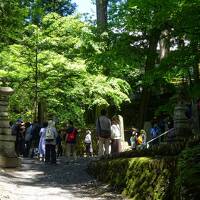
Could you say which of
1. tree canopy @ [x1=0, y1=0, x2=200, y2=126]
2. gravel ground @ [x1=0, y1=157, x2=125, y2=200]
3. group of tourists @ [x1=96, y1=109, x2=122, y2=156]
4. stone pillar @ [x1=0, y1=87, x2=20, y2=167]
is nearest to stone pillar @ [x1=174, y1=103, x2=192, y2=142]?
tree canopy @ [x1=0, y1=0, x2=200, y2=126]

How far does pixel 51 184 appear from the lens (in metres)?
12.2

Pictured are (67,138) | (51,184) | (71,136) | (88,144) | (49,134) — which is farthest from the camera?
(88,144)

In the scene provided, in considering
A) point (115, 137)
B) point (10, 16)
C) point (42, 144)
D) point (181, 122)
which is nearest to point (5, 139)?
point (42, 144)

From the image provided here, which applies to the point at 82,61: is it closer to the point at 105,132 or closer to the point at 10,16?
the point at 105,132

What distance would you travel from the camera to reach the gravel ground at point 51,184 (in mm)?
10125

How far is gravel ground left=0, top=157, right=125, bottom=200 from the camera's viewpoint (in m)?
10.1

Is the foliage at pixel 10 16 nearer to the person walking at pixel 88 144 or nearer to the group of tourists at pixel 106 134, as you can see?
the group of tourists at pixel 106 134

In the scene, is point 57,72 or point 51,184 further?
point 57,72

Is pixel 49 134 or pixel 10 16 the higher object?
pixel 10 16

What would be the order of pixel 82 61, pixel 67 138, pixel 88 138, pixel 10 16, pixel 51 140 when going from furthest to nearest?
pixel 88 138 < pixel 82 61 < pixel 67 138 < pixel 51 140 < pixel 10 16

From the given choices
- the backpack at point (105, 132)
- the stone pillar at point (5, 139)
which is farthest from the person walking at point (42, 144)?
the backpack at point (105, 132)

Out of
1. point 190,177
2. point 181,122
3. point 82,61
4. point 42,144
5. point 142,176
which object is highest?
point 82,61

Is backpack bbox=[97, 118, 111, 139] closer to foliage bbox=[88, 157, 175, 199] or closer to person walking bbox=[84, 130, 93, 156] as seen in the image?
foliage bbox=[88, 157, 175, 199]

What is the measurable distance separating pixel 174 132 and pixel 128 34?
3459 millimetres
